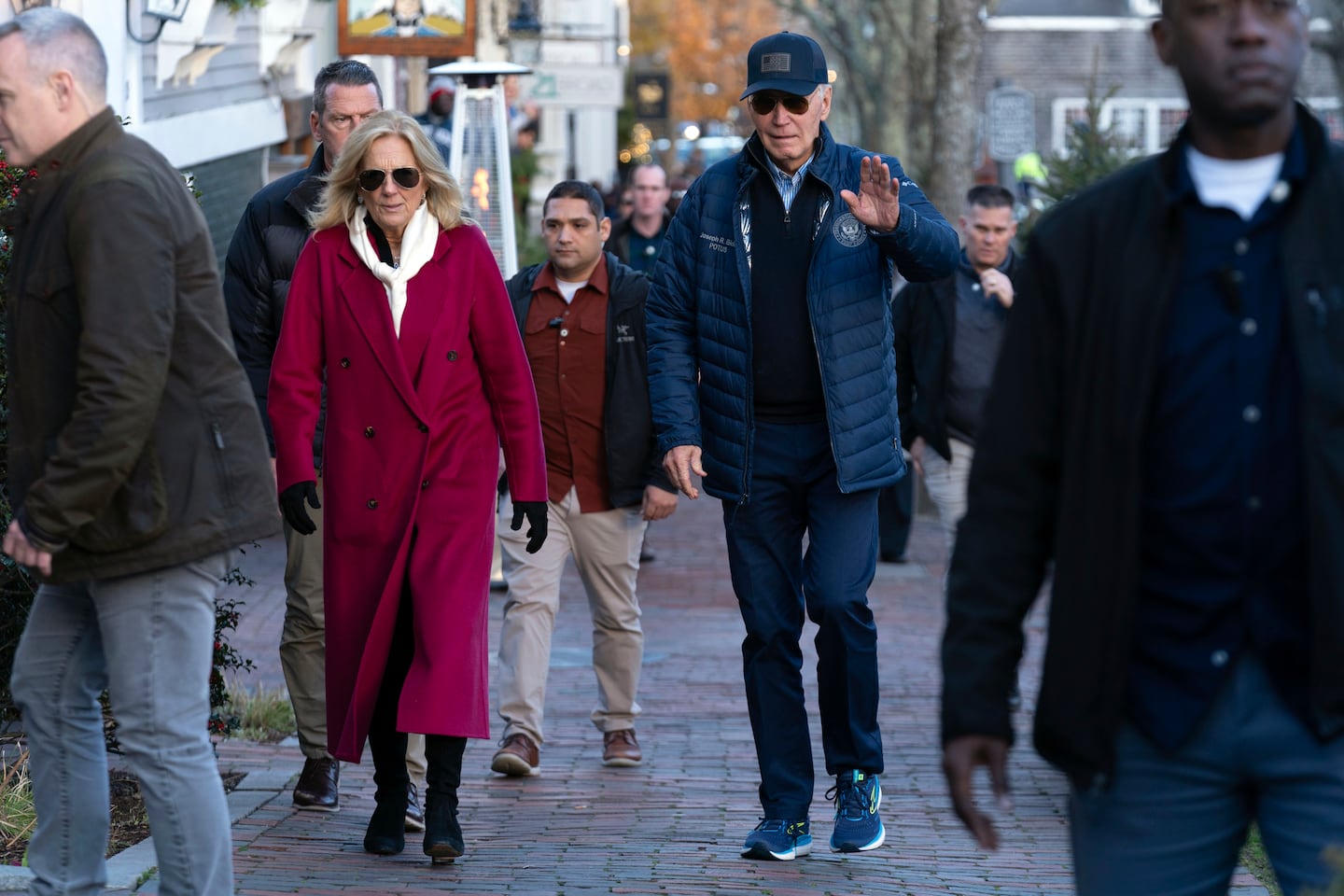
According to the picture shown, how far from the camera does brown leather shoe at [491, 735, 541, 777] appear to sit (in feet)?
22.6

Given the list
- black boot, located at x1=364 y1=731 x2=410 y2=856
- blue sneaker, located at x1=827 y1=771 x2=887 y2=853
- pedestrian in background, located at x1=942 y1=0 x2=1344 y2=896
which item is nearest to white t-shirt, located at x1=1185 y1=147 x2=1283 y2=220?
pedestrian in background, located at x1=942 y1=0 x2=1344 y2=896

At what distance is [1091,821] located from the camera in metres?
2.89

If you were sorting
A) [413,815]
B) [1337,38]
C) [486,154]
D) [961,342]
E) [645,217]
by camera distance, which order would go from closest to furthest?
1. [413,815]
2. [961,342]
3. [486,154]
4. [645,217]
5. [1337,38]

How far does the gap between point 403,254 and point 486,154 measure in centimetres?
656

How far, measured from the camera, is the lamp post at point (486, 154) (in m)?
11.7

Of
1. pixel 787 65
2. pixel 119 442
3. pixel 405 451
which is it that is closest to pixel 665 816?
pixel 405 451

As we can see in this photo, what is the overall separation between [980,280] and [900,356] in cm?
54

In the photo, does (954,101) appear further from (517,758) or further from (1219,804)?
(1219,804)

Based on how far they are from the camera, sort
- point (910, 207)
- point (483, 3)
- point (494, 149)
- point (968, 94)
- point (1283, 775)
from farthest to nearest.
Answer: point (483, 3)
point (968, 94)
point (494, 149)
point (910, 207)
point (1283, 775)

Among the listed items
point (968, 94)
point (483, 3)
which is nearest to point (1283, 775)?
point (968, 94)

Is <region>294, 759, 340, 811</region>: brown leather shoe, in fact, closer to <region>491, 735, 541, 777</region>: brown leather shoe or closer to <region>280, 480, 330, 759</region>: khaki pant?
<region>280, 480, 330, 759</region>: khaki pant

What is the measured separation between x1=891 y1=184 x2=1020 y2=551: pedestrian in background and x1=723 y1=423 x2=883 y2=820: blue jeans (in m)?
2.83

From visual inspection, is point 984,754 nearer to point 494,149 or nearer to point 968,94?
point 494,149

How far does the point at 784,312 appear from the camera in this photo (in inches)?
219
